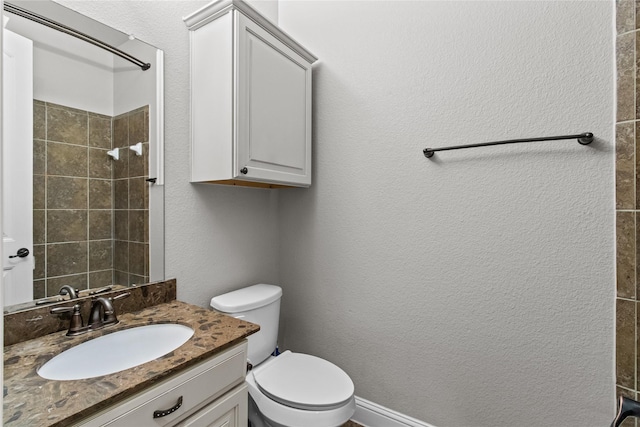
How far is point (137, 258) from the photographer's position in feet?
4.31

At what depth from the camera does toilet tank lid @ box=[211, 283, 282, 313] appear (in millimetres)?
1449

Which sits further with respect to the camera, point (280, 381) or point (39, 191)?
point (280, 381)

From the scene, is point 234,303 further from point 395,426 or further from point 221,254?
point 395,426

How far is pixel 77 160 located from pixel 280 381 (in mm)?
1160

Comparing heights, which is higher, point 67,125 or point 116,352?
point 67,125

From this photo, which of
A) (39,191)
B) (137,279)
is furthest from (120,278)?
(39,191)

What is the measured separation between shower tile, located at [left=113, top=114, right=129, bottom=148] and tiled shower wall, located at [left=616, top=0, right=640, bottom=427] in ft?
5.95

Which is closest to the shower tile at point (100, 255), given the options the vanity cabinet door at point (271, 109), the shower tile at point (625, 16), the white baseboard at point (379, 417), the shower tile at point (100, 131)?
the shower tile at point (100, 131)

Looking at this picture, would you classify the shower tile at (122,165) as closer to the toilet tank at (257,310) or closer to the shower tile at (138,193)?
the shower tile at (138,193)

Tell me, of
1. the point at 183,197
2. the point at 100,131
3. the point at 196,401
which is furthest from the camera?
the point at 183,197

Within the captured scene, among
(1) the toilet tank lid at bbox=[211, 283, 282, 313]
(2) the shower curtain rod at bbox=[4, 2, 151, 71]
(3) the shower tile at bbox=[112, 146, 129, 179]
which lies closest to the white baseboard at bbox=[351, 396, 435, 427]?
(1) the toilet tank lid at bbox=[211, 283, 282, 313]

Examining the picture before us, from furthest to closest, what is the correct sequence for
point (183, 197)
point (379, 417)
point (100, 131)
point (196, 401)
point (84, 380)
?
1. point (379, 417)
2. point (183, 197)
3. point (100, 131)
4. point (196, 401)
5. point (84, 380)

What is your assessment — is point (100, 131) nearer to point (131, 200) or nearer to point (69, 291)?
point (131, 200)

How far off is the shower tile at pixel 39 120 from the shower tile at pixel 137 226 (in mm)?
383
